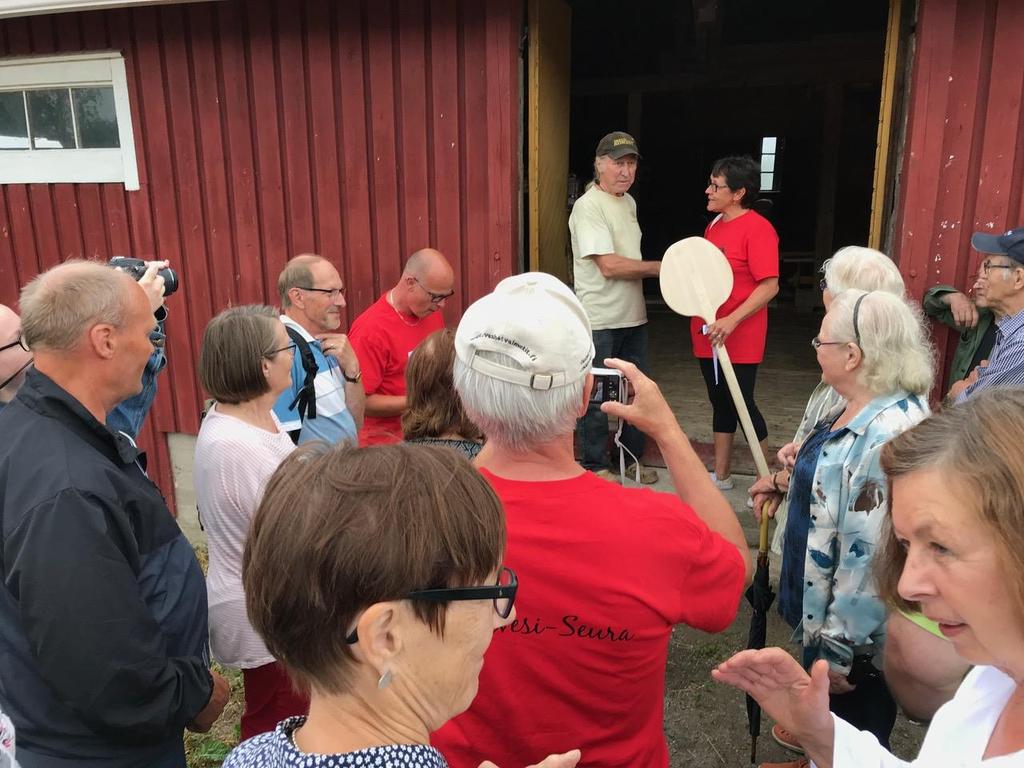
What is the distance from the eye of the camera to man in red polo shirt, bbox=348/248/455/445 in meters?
3.32

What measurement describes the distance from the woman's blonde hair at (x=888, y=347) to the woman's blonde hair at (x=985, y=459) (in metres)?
1.08

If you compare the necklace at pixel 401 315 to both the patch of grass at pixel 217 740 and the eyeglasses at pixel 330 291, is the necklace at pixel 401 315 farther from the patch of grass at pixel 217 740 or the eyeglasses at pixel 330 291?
the patch of grass at pixel 217 740

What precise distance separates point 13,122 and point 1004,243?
5.82 meters

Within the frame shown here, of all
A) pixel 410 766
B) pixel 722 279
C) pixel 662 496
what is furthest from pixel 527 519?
pixel 722 279

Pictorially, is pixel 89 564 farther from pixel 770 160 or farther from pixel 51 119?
pixel 770 160

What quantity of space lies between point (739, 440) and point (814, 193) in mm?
A: 8713

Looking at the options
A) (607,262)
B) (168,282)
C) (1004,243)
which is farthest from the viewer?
(607,262)

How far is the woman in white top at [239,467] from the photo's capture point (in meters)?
2.13

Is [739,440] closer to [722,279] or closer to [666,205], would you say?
[722,279]

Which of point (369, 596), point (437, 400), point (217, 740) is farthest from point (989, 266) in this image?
point (217, 740)

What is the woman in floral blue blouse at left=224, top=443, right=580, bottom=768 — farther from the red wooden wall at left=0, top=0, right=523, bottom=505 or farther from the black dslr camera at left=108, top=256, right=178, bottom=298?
the red wooden wall at left=0, top=0, right=523, bottom=505

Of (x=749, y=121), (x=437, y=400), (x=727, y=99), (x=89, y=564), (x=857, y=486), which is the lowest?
(x=857, y=486)

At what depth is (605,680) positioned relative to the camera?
1.30 metres

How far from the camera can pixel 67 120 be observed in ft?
15.3
